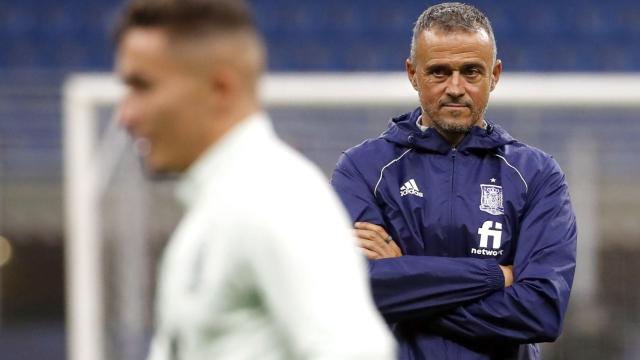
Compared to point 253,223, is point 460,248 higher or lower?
lower

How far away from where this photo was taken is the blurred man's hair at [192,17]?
1.94 metres

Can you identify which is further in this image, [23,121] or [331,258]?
[23,121]

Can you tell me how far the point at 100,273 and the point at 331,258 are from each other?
6.00 metres

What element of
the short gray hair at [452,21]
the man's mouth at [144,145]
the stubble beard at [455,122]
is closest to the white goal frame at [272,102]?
the short gray hair at [452,21]

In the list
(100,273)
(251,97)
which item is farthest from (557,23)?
(251,97)

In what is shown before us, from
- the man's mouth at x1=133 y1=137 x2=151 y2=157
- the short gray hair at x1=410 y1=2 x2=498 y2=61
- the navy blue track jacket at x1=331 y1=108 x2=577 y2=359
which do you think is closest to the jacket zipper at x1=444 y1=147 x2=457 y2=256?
the navy blue track jacket at x1=331 y1=108 x2=577 y2=359

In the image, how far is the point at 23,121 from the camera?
10023mm

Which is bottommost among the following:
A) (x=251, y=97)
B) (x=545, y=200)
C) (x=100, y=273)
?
(x=100, y=273)

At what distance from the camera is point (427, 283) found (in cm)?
340

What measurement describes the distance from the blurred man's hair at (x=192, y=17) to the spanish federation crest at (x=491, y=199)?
5.38ft

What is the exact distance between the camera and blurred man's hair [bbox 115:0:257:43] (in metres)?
1.94

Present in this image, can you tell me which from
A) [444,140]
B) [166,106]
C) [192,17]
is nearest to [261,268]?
[166,106]

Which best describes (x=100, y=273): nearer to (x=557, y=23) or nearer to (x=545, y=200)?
(x=545, y=200)

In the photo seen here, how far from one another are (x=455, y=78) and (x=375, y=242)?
1.62ft
